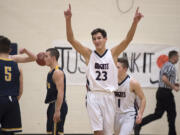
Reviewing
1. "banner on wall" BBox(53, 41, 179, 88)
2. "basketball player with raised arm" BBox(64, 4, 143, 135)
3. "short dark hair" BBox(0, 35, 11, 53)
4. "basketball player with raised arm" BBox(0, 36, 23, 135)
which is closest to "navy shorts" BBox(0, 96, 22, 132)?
"basketball player with raised arm" BBox(0, 36, 23, 135)

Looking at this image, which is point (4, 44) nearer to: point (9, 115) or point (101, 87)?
point (9, 115)

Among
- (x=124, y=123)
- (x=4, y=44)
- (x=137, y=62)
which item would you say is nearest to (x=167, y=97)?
(x=137, y=62)

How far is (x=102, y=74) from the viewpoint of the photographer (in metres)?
4.02

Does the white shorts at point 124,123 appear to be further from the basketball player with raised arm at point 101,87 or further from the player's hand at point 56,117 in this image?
the player's hand at point 56,117

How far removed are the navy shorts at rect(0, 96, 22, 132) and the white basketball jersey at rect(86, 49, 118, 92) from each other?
107cm

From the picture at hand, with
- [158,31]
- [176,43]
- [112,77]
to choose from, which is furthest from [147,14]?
[112,77]

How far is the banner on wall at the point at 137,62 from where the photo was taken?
23.8ft

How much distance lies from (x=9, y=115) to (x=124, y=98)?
5.56ft

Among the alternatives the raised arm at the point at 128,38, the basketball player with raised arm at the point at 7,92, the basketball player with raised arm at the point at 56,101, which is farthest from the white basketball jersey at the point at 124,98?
the basketball player with raised arm at the point at 7,92

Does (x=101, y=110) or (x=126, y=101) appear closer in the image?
(x=101, y=110)

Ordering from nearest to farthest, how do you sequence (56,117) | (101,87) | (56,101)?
(101,87) → (56,117) → (56,101)

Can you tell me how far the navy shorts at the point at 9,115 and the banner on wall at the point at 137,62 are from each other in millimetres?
3206

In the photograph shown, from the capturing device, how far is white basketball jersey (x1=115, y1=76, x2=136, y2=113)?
4.55 metres

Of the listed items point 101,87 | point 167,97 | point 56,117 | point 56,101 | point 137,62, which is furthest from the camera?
point 137,62
